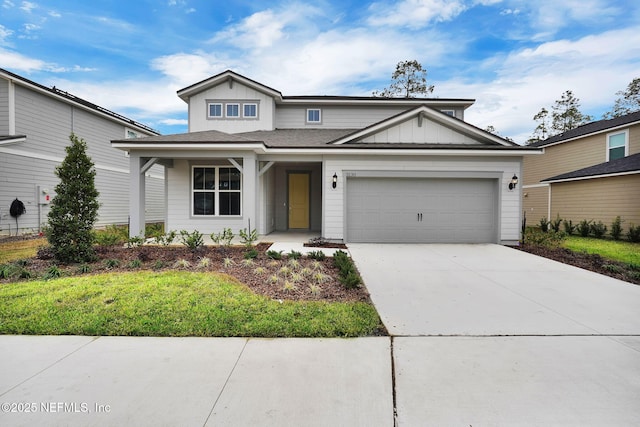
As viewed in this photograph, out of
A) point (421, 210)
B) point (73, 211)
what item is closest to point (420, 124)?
point (421, 210)

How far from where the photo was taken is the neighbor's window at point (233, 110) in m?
13.7

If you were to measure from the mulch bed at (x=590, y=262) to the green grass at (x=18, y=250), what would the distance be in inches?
512

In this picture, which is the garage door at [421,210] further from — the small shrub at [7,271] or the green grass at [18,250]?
the green grass at [18,250]

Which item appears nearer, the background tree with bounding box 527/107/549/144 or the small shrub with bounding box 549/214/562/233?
the small shrub with bounding box 549/214/562/233

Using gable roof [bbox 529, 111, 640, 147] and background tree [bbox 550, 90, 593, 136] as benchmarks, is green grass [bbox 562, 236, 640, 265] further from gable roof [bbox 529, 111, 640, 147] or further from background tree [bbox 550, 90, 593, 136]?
background tree [bbox 550, 90, 593, 136]

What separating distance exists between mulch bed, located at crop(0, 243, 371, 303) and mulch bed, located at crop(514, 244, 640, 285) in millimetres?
5648

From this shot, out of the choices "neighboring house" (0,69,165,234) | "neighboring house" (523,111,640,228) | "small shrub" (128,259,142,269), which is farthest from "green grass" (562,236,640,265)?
"neighboring house" (0,69,165,234)

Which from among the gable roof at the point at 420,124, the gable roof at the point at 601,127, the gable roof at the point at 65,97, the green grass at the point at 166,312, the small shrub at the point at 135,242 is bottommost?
the green grass at the point at 166,312

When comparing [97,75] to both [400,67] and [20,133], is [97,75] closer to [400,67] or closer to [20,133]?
[20,133]

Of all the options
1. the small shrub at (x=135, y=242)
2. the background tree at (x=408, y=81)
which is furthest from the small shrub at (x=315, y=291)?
the background tree at (x=408, y=81)

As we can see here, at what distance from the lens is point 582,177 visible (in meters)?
14.3

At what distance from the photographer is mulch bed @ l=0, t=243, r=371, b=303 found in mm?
5027

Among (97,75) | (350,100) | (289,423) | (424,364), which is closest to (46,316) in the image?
(289,423)

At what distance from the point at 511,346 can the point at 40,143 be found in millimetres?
16331
